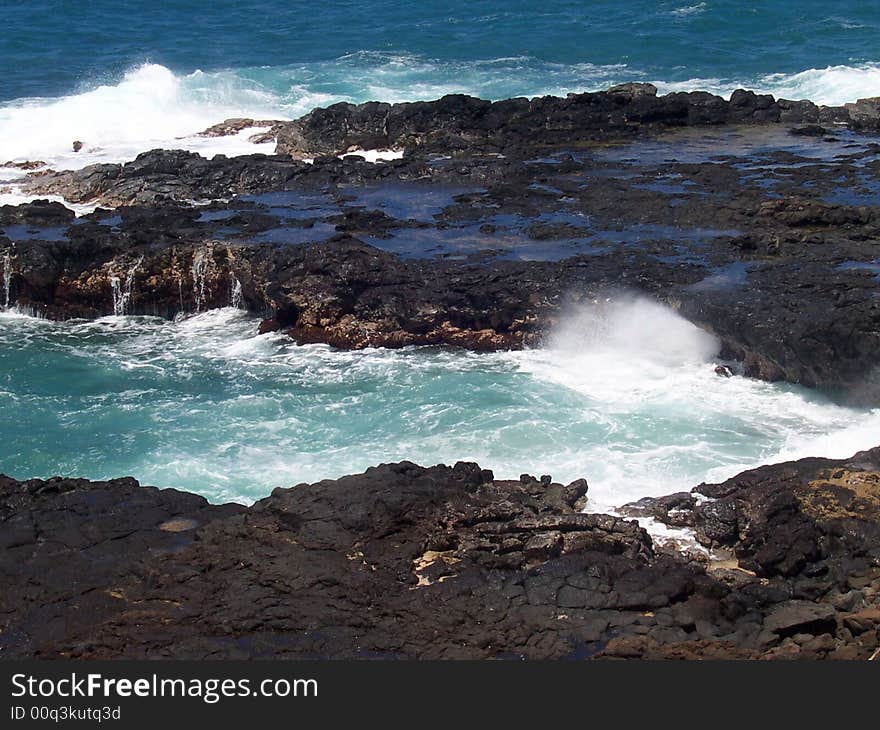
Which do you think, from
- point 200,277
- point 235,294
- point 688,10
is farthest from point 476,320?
point 688,10

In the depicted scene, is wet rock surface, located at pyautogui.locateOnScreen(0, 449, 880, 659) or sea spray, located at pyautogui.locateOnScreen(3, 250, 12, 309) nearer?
wet rock surface, located at pyautogui.locateOnScreen(0, 449, 880, 659)

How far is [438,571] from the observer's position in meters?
15.0

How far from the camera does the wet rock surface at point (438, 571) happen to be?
13469 mm

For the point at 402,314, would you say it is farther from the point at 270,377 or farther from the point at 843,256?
the point at 843,256

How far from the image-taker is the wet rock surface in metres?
13.5

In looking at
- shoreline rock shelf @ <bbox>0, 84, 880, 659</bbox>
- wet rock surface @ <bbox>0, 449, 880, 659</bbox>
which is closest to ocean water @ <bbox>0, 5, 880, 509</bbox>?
shoreline rock shelf @ <bbox>0, 84, 880, 659</bbox>

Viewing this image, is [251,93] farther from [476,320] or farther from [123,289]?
[476,320]

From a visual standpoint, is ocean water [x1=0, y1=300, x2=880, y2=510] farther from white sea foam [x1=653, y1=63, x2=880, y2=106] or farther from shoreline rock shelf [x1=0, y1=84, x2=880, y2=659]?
white sea foam [x1=653, y1=63, x2=880, y2=106]

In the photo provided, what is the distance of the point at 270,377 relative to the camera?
24.0m

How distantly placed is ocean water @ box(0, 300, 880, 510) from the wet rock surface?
2457mm

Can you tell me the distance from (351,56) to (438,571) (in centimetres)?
4557

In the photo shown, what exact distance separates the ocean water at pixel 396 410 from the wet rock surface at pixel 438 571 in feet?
8.06

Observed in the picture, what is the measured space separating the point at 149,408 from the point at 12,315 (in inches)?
286

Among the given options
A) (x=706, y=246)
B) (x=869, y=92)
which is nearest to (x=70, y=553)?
(x=706, y=246)
